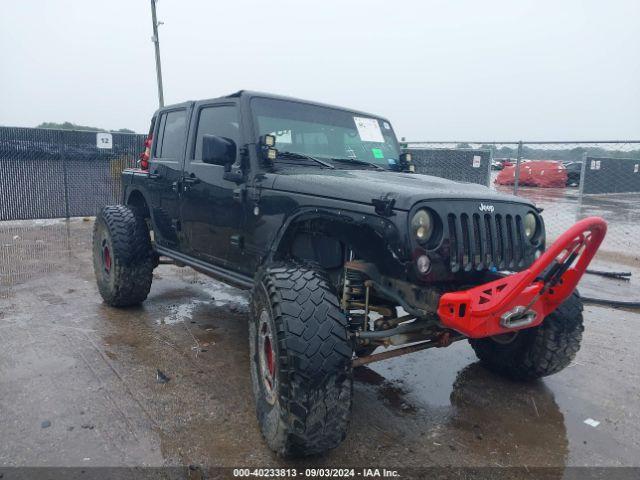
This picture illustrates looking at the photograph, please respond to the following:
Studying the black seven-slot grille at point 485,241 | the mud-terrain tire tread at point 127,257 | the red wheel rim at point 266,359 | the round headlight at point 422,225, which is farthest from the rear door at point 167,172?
the black seven-slot grille at point 485,241

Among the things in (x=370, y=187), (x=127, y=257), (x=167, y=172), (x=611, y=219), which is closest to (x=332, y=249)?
(x=370, y=187)

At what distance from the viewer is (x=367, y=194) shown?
287 centimetres

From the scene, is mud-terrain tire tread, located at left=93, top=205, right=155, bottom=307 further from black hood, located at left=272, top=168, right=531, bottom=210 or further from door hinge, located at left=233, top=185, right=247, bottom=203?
black hood, located at left=272, top=168, right=531, bottom=210

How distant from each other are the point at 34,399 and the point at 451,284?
274cm

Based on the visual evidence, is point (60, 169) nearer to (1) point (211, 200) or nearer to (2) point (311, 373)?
(1) point (211, 200)

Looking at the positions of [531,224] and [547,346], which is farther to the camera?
[547,346]

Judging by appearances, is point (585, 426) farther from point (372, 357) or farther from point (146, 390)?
point (146, 390)

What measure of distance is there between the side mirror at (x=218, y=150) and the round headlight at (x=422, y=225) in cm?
157

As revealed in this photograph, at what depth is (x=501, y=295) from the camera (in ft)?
8.07

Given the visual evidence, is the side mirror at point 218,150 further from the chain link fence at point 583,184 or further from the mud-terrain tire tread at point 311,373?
the chain link fence at point 583,184

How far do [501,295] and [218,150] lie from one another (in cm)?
211

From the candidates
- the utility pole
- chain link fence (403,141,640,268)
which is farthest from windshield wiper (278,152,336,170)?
the utility pole

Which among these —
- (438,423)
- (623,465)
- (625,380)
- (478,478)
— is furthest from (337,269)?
(625,380)

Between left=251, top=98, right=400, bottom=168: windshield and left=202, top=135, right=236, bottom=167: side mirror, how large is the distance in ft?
0.85
